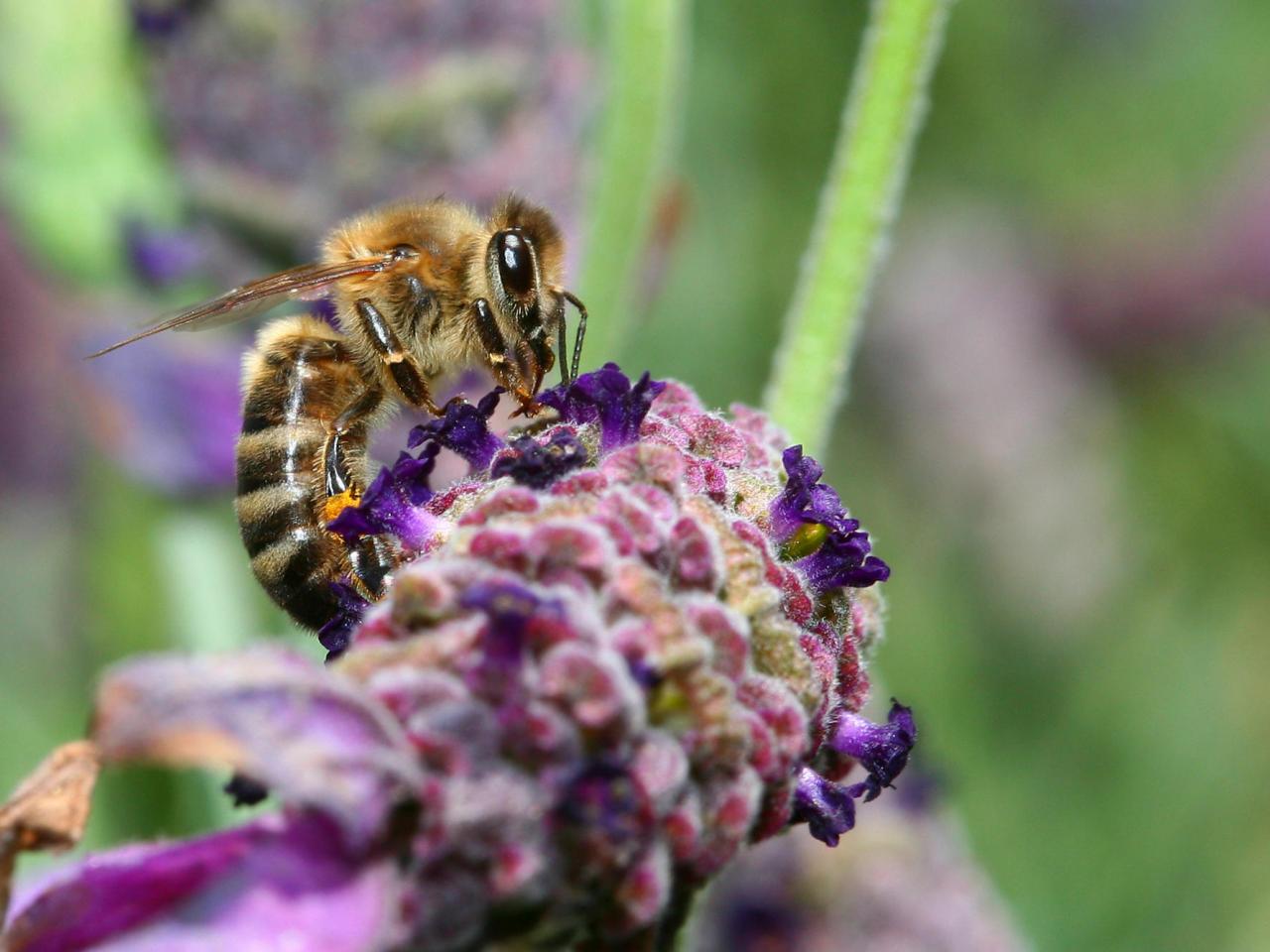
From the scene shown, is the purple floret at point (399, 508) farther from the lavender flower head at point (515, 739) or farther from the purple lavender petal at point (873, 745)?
the purple lavender petal at point (873, 745)

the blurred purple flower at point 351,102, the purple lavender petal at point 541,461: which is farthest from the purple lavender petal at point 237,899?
the blurred purple flower at point 351,102

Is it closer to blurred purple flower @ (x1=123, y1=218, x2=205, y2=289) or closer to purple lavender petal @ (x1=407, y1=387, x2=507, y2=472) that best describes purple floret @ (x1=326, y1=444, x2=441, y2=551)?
purple lavender petal @ (x1=407, y1=387, x2=507, y2=472)

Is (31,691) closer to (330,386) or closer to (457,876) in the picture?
(330,386)

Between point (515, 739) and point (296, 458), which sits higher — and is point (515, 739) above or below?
below

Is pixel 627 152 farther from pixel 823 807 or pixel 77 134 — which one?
pixel 77 134

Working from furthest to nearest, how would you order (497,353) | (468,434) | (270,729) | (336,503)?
(497,353), (336,503), (468,434), (270,729)

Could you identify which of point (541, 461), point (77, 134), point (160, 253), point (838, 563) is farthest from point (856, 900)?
point (77, 134)

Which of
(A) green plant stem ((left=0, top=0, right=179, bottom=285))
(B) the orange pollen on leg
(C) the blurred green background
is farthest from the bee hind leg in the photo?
(A) green plant stem ((left=0, top=0, right=179, bottom=285))

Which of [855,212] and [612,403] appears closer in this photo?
[612,403]
